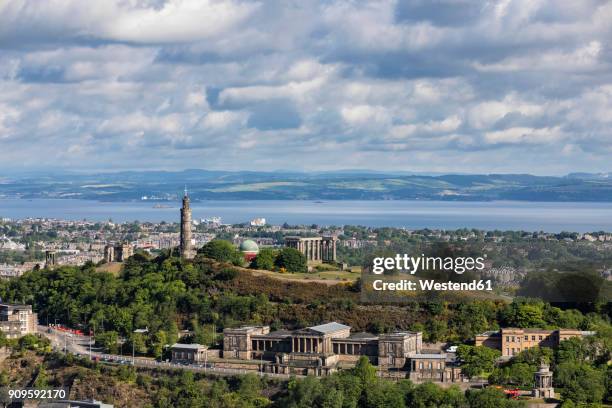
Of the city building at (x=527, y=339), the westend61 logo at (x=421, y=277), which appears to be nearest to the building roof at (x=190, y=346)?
the westend61 logo at (x=421, y=277)

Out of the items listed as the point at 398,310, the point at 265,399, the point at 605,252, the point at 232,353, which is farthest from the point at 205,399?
the point at 605,252

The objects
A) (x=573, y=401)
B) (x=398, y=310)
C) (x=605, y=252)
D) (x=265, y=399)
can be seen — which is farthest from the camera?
(x=605, y=252)

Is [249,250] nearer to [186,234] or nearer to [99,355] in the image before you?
[186,234]

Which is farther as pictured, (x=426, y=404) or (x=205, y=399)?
(x=205, y=399)

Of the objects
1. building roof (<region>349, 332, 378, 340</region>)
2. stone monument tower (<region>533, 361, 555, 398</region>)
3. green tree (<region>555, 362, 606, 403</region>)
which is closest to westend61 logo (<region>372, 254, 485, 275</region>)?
building roof (<region>349, 332, 378, 340</region>)

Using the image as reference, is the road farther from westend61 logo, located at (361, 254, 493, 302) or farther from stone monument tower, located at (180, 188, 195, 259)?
westend61 logo, located at (361, 254, 493, 302)

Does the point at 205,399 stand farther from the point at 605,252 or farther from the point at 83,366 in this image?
the point at 605,252

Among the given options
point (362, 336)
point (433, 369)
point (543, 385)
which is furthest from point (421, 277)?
point (543, 385)
